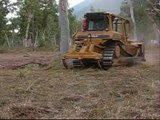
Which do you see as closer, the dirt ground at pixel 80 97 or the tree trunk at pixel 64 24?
the dirt ground at pixel 80 97

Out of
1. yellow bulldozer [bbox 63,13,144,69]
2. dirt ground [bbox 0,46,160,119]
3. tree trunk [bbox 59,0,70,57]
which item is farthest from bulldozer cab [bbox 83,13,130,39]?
dirt ground [bbox 0,46,160,119]

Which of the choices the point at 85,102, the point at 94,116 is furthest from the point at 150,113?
the point at 85,102

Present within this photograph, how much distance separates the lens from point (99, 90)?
1048cm

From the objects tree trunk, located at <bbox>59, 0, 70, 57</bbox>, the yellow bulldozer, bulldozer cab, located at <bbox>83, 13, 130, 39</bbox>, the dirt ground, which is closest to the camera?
the dirt ground

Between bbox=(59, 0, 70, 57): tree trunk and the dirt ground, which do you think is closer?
the dirt ground

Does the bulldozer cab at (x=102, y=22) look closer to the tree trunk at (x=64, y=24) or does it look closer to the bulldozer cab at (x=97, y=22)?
the bulldozer cab at (x=97, y=22)

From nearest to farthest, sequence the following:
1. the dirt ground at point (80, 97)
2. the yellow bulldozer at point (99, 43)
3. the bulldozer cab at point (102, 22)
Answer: the dirt ground at point (80, 97), the yellow bulldozer at point (99, 43), the bulldozer cab at point (102, 22)

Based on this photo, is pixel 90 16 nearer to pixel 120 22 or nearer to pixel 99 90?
pixel 120 22

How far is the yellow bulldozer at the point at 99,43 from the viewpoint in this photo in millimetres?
16266

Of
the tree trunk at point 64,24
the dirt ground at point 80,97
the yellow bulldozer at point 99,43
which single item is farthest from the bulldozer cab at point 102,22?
the dirt ground at point 80,97

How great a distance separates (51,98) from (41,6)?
5278 cm

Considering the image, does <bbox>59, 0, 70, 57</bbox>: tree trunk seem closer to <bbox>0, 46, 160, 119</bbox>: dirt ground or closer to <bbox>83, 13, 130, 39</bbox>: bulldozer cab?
<bbox>83, 13, 130, 39</bbox>: bulldozer cab

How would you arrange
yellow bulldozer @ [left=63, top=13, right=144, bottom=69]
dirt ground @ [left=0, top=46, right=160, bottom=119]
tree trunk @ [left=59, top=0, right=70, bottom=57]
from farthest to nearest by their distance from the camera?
tree trunk @ [left=59, top=0, right=70, bottom=57] < yellow bulldozer @ [left=63, top=13, right=144, bottom=69] < dirt ground @ [left=0, top=46, right=160, bottom=119]

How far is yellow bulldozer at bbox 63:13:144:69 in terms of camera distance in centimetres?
1627
